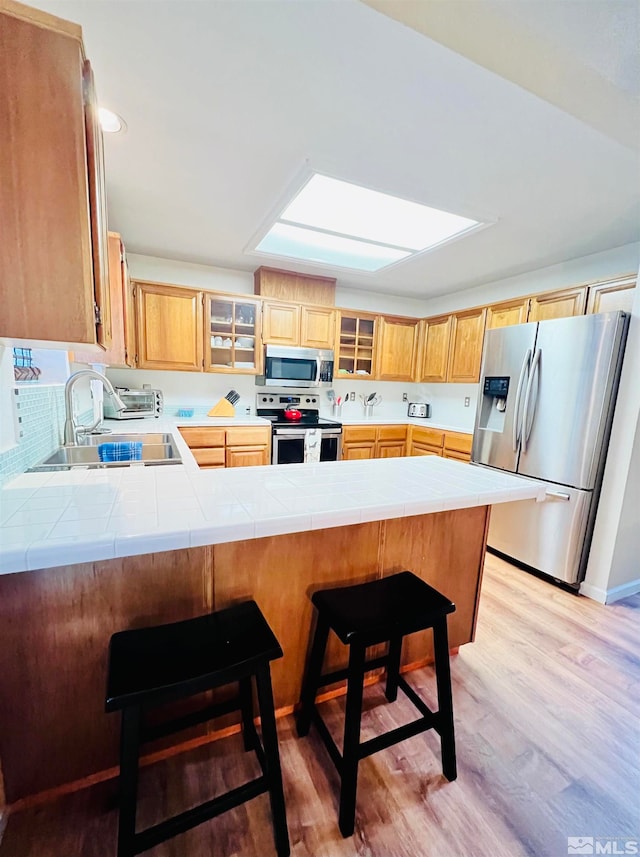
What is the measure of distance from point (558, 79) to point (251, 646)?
1965 mm

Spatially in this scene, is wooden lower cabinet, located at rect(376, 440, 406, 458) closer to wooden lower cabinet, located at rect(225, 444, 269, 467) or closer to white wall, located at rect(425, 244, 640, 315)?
wooden lower cabinet, located at rect(225, 444, 269, 467)

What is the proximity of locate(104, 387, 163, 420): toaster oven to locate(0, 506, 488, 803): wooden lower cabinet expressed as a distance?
7.87 ft

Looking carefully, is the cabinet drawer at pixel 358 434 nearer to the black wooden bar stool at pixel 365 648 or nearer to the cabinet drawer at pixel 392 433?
the cabinet drawer at pixel 392 433

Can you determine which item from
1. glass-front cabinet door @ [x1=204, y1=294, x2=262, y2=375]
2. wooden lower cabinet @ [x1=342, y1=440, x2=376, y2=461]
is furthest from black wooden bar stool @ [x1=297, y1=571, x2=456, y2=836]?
glass-front cabinet door @ [x1=204, y1=294, x2=262, y2=375]

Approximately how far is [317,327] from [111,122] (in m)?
2.50

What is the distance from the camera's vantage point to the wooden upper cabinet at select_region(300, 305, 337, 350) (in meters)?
3.84

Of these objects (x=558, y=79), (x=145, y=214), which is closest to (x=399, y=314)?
(x=145, y=214)

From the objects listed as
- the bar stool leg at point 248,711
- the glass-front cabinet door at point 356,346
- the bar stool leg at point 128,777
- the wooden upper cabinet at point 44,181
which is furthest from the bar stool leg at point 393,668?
the glass-front cabinet door at point 356,346

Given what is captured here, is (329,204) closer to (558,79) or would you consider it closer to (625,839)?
(558,79)

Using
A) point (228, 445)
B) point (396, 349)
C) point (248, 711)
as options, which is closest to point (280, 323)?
point (228, 445)

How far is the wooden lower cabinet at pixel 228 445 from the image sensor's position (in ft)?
10.5

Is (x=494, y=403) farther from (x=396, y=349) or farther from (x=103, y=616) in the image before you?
(x=103, y=616)

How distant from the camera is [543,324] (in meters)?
2.45

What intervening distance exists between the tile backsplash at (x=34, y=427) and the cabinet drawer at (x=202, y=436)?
120 centimetres
